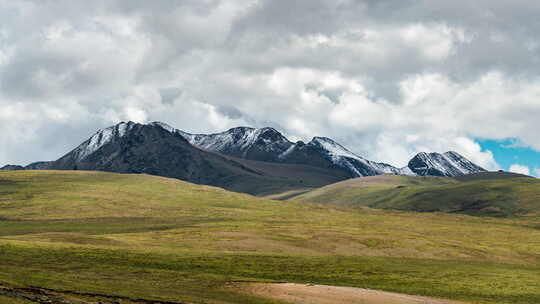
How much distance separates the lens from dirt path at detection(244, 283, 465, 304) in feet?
208

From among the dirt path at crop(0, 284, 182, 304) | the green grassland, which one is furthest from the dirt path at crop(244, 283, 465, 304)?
the dirt path at crop(0, 284, 182, 304)

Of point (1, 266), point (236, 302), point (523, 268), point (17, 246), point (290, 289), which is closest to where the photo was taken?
point (236, 302)

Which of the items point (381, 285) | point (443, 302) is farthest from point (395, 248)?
point (443, 302)

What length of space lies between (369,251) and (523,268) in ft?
96.3

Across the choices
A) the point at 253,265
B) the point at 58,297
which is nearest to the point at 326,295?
the point at 58,297

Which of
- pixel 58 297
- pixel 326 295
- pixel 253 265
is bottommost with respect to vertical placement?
pixel 326 295

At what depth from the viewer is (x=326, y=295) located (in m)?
65.5

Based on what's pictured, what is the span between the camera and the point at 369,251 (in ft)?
418

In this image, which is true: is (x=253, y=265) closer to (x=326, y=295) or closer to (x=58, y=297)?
(x=326, y=295)

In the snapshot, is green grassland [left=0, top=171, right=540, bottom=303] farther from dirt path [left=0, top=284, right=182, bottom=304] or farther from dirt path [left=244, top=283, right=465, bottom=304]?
dirt path [left=244, top=283, right=465, bottom=304]

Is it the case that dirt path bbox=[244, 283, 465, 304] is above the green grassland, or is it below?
below

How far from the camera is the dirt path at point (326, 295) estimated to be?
63.4 m

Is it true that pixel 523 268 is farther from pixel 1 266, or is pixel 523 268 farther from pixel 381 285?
pixel 1 266

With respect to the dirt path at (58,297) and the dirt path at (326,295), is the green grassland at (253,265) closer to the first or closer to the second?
the dirt path at (58,297)
